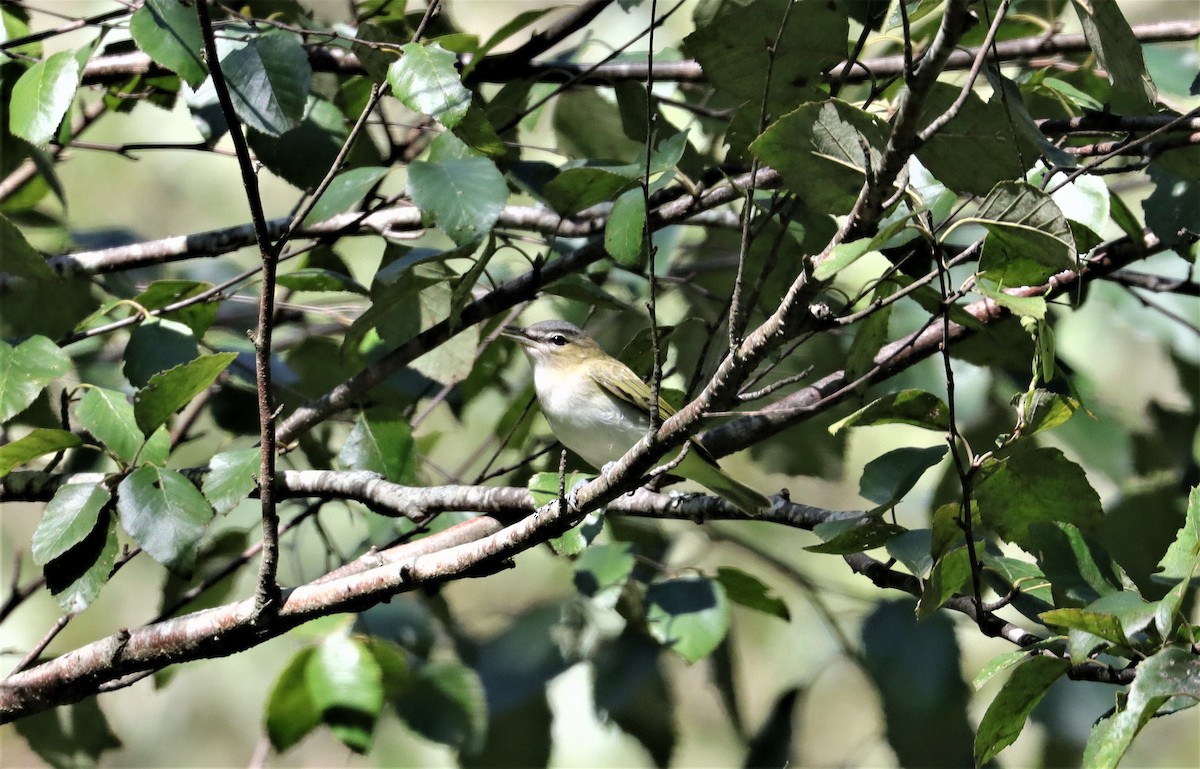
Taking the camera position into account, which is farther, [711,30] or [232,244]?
[232,244]

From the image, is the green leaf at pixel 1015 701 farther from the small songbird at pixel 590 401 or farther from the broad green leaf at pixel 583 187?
the small songbird at pixel 590 401

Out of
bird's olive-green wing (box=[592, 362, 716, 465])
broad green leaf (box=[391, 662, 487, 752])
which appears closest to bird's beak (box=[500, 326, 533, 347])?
bird's olive-green wing (box=[592, 362, 716, 465])

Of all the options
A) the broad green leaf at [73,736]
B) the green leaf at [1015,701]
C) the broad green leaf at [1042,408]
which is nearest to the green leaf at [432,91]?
the broad green leaf at [1042,408]

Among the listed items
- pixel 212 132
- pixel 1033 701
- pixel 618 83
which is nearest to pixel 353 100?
pixel 212 132

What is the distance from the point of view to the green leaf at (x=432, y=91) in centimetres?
216

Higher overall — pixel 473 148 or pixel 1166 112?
pixel 1166 112

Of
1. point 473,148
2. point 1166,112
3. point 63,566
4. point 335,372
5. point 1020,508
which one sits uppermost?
point 1166,112

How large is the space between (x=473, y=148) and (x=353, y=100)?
2.78 ft

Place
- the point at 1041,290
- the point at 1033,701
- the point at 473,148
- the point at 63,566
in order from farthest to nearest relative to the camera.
Result: 1. the point at 1041,290
2. the point at 473,148
3. the point at 63,566
4. the point at 1033,701

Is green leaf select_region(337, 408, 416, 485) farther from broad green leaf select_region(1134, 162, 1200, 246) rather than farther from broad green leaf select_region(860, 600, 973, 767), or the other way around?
broad green leaf select_region(1134, 162, 1200, 246)

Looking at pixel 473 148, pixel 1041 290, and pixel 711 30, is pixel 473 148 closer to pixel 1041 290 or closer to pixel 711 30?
pixel 711 30

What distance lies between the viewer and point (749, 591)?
9.57ft

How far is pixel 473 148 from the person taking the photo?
96.7 inches

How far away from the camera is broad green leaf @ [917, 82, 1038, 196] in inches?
64.8
